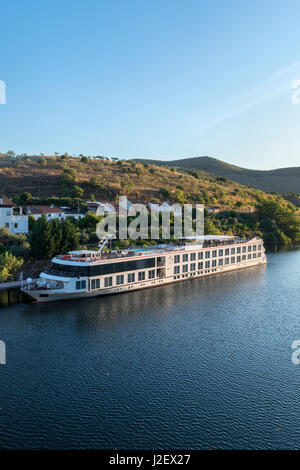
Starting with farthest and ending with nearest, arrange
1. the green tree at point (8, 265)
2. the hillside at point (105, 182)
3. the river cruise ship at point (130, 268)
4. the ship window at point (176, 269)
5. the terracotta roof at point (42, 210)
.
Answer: the hillside at point (105, 182) < the terracotta roof at point (42, 210) < the ship window at point (176, 269) < the green tree at point (8, 265) < the river cruise ship at point (130, 268)

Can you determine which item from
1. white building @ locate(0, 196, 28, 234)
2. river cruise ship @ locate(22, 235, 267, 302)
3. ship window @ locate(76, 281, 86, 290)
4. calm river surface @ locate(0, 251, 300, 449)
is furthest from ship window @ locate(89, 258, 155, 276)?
white building @ locate(0, 196, 28, 234)

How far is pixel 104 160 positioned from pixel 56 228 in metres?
102

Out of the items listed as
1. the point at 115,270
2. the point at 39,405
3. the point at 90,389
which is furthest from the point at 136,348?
the point at 115,270

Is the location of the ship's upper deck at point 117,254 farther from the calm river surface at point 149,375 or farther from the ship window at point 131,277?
the calm river surface at point 149,375

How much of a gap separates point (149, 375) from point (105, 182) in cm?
9955

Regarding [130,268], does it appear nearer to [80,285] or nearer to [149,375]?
[80,285]

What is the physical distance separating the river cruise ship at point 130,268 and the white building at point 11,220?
2028 cm

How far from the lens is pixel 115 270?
49.3 m

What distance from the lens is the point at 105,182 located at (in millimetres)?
121250

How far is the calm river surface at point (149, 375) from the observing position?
68.2ft

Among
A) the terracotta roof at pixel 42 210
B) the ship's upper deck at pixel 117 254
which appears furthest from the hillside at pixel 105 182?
the ship's upper deck at pixel 117 254
